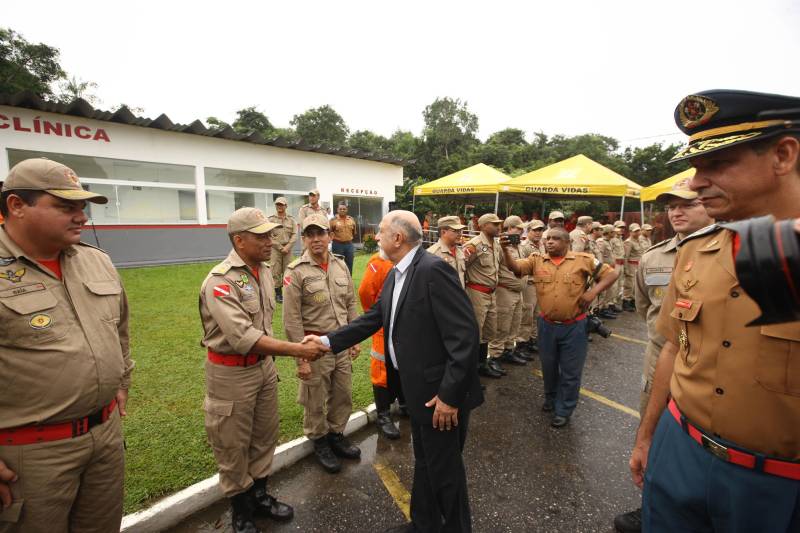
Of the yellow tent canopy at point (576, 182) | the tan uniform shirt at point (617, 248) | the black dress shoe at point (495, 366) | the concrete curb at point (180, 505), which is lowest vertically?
the black dress shoe at point (495, 366)

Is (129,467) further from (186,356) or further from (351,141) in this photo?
(351,141)

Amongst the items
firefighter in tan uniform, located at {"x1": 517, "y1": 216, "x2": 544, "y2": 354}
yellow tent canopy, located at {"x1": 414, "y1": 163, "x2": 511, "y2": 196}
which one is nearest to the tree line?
yellow tent canopy, located at {"x1": 414, "y1": 163, "x2": 511, "y2": 196}

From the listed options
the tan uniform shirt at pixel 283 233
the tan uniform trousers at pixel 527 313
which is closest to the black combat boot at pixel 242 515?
the tan uniform trousers at pixel 527 313

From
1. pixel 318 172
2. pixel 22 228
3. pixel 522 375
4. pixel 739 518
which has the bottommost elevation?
pixel 522 375

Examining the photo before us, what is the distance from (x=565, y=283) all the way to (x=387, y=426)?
250 centimetres

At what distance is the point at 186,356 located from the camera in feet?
16.7

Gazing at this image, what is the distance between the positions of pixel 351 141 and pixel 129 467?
45.2 metres

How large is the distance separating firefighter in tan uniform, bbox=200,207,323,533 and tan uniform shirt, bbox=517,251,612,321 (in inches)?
106

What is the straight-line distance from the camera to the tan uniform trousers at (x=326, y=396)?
3324 millimetres

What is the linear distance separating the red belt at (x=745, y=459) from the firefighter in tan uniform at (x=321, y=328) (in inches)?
105

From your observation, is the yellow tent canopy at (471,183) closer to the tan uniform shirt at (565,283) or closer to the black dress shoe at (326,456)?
the tan uniform shirt at (565,283)

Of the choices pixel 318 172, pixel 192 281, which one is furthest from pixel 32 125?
pixel 318 172

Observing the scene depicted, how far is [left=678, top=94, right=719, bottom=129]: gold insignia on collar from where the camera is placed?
56.9 inches

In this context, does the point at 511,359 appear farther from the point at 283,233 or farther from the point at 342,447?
the point at 283,233
